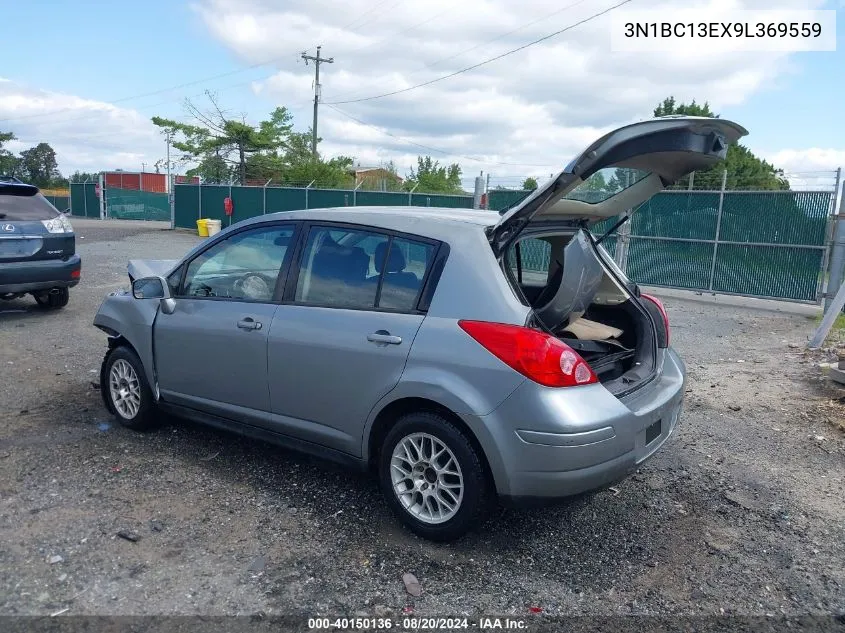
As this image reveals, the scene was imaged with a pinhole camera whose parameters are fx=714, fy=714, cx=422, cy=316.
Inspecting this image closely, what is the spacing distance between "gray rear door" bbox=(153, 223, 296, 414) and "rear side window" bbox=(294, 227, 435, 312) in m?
0.23

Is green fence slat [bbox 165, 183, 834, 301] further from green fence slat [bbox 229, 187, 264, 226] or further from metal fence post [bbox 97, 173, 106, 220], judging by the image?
metal fence post [bbox 97, 173, 106, 220]

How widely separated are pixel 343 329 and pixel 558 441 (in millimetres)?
1290

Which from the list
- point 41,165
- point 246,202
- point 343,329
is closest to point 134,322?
point 343,329

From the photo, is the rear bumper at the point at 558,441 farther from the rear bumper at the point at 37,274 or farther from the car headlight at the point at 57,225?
the car headlight at the point at 57,225

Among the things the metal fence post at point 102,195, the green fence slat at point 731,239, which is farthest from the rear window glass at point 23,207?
the metal fence post at point 102,195

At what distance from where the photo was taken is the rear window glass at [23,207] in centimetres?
870

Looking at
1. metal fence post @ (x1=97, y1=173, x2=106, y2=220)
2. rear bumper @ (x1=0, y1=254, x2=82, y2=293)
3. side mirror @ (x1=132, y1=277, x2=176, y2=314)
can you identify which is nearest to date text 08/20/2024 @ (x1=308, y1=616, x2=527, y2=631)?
side mirror @ (x1=132, y1=277, x2=176, y2=314)

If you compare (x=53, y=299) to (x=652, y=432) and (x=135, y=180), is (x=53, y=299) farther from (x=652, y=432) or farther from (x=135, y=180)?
(x=135, y=180)

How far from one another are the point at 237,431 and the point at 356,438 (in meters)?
1.02

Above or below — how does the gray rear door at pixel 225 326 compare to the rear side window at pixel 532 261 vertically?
below

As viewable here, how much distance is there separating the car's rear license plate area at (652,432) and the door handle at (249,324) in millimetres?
2223

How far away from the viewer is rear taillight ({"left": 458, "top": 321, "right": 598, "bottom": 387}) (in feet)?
10.6

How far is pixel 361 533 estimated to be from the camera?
145 inches

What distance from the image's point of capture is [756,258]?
12773 mm
